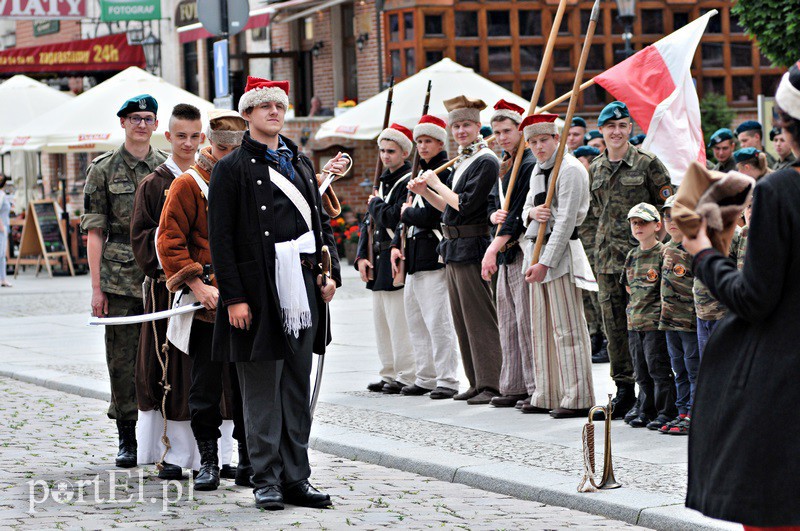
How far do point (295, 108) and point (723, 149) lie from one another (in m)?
17.7

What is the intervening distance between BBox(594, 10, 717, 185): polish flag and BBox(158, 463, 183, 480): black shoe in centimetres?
403

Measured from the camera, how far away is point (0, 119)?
25828 mm

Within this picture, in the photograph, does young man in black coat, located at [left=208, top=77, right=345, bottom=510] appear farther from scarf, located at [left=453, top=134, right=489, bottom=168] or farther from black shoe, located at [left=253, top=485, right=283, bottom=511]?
scarf, located at [left=453, top=134, right=489, bottom=168]

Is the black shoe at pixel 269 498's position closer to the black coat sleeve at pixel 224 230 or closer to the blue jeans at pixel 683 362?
the black coat sleeve at pixel 224 230

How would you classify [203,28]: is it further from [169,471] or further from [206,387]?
[206,387]

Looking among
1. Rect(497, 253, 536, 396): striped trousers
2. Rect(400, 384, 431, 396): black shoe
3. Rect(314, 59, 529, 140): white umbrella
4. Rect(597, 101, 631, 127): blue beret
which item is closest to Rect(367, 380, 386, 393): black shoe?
Rect(400, 384, 431, 396): black shoe

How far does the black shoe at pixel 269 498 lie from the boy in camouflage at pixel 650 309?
9.01 ft

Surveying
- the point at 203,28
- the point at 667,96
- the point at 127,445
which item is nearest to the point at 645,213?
the point at 667,96

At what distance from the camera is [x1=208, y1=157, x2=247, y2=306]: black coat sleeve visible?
6738mm

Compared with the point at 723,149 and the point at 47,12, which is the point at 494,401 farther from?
the point at 47,12

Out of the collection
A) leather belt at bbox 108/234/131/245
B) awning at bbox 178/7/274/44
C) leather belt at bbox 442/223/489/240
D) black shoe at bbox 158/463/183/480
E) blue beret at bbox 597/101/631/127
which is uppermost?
awning at bbox 178/7/274/44

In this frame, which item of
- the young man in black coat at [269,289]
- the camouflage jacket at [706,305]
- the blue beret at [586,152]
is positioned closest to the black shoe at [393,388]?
the blue beret at [586,152]

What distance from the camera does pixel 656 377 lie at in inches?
339

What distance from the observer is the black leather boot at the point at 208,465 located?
735 centimetres
